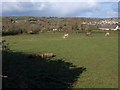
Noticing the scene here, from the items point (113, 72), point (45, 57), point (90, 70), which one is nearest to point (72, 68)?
point (90, 70)

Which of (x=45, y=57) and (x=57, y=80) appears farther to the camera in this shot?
(x=45, y=57)

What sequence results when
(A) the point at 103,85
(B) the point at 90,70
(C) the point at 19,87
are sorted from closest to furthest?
(C) the point at 19,87 < (A) the point at 103,85 < (B) the point at 90,70

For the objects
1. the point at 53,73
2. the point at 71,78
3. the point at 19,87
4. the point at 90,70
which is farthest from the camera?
the point at 90,70

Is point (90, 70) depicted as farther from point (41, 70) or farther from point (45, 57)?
point (45, 57)

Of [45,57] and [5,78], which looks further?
[45,57]

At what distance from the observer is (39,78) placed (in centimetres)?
1494

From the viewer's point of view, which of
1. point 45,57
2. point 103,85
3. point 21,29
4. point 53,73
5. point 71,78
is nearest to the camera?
point 103,85

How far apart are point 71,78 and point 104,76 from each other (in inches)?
76.7

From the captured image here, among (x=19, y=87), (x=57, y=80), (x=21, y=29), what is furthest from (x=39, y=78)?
(x=21, y=29)

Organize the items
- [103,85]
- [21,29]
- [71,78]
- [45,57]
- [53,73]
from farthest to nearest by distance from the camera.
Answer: [21,29]
[45,57]
[53,73]
[71,78]
[103,85]

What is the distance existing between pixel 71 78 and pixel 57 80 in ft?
3.20

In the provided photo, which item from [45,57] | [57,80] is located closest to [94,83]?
[57,80]

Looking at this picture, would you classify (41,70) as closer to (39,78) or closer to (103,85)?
(39,78)

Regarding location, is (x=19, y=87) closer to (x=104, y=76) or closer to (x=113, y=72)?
(x=104, y=76)
